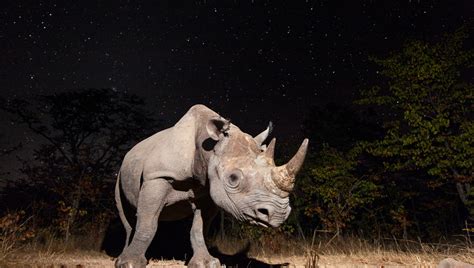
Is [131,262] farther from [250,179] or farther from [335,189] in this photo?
[335,189]

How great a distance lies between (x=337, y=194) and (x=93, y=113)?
10.5 metres

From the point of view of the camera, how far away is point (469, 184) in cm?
1261

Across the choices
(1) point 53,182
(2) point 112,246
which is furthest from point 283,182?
(1) point 53,182

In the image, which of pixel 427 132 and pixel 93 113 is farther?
pixel 93 113

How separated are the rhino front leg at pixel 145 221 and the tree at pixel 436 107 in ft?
31.0

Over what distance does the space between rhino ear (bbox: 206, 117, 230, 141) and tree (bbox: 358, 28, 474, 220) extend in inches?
363

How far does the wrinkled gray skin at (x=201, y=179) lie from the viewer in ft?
12.8

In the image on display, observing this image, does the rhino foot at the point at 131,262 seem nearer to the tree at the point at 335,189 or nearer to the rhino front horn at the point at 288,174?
the rhino front horn at the point at 288,174

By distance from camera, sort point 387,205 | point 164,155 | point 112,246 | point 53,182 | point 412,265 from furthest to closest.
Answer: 1. point 387,205
2. point 53,182
3. point 112,246
4. point 412,265
5. point 164,155

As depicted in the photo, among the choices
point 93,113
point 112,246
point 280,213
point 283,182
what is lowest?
point 112,246

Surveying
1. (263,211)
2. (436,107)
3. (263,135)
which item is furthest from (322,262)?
(436,107)

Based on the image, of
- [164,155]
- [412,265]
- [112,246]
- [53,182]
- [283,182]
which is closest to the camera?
[283,182]

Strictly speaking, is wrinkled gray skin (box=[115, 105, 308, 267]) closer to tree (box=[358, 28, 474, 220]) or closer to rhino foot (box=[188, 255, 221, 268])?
rhino foot (box=[188, 255, 221, 268])

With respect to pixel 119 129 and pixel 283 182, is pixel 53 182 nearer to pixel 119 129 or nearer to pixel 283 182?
pixel 119 129
